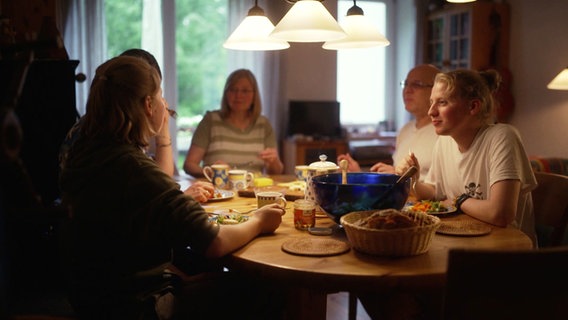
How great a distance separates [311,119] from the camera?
5328 mm

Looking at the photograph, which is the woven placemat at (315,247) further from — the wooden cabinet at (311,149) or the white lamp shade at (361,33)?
the wooden cabinet at (311,149)

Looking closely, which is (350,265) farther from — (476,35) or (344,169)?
(476,35)

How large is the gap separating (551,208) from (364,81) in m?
4.17

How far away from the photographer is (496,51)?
5172 millimetres

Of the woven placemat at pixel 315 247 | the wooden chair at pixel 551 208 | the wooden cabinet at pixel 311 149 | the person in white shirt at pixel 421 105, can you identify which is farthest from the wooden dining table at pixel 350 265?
the wooden cabinet at pixel 311 149

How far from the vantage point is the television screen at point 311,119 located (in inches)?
209

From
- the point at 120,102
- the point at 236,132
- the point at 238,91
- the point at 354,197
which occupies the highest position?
the point at 238,91

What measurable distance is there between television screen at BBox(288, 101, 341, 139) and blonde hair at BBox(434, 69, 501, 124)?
10.9 ft

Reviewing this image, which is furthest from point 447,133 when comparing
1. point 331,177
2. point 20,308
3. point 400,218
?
point 20,308

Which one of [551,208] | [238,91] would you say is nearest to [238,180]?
[238,91]

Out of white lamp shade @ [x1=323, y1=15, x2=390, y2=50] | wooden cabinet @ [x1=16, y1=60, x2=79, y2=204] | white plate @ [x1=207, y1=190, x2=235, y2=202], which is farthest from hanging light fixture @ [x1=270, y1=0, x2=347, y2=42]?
wooden cabinet @ [x1=16, y1=60, x2=79, y2=204]

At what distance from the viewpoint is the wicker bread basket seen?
1251 millimetres

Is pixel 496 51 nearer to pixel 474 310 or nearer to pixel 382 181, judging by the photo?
pixel 382 181

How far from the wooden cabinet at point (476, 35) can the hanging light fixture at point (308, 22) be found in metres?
3.76
